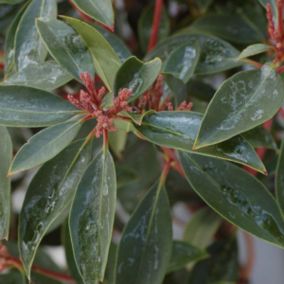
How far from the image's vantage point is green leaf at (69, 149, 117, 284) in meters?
0.61

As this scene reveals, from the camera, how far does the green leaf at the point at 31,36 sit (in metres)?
0.70

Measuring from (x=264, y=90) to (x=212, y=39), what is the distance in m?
0.22

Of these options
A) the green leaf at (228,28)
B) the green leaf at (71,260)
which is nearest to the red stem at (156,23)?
the green leaf at (228,28)

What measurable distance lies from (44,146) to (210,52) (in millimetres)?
310

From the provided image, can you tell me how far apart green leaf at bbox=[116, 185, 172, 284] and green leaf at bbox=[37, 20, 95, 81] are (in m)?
0.23

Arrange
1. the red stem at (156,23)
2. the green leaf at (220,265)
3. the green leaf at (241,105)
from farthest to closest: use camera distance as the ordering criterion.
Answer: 1. the green leaf at (220,265)
2. the red stem at (156,23)
3. the green leaf at (241,105)

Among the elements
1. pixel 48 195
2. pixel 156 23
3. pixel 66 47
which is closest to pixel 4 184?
pixel 48 195

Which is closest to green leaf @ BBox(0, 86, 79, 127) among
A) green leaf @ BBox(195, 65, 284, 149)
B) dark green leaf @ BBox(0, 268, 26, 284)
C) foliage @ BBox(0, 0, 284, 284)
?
foliage @ BBox(0, 0, 284, 284)

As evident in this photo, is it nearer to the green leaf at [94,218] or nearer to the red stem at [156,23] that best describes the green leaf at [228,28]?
the red stem at [156,23]

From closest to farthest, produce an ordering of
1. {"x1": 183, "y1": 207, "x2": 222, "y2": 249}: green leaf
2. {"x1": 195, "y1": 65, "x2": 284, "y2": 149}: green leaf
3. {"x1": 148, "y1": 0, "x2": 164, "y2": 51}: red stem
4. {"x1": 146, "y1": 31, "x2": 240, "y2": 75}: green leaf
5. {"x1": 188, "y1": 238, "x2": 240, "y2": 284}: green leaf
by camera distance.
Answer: {"x1": 195, "y1": 65, "x2": 284, "y2": 149}: green leaf
{"x1": 146, "y1": 31, "x2": 240, "y2": 75}: green leaf
{"x1": 148, "y1": 0, "x2": 164, "y2": 51}: red stem
{"x1": 188, "y1": 238, "x2": 240, "y2": 284}: green leaf
{"x1": 183, "y1": 207, "x2": 222, "y2": 249}: green leaf

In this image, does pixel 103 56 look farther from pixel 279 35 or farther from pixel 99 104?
pixel 279 35

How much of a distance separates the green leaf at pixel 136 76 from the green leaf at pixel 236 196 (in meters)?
0.16

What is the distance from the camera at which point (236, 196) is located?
0.71 m

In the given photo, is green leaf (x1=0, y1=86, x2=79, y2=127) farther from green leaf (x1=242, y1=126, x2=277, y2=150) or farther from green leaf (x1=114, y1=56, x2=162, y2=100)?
green leaf (x1=242, y1=126, x2=277, y2=150)
